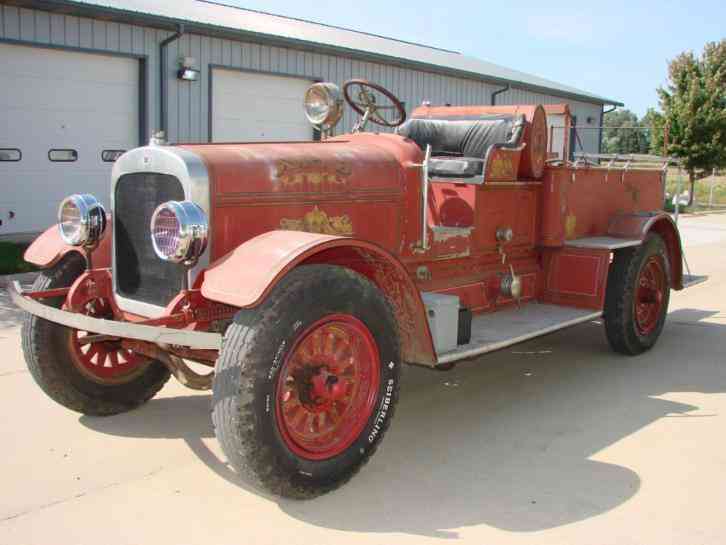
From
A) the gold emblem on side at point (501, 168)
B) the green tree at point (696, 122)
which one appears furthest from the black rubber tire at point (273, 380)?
the green tree at point (696, 122)

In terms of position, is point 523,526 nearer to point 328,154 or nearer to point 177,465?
point 177,465

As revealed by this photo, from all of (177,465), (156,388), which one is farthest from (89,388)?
(177,465)

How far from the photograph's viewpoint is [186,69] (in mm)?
11680

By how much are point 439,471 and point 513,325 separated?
1530mm

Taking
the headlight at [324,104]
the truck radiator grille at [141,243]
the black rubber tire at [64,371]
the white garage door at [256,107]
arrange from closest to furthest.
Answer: the truck radiator grille at [141,243], the black rubber tire at [64,371], the headlight at [324,104], the white garage door at [256,107]

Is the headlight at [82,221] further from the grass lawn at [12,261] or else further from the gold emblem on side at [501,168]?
the grass lawn at [12,261]

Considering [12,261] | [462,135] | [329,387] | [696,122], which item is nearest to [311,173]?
[329,387]

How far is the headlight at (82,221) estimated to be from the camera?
4039 millimetres

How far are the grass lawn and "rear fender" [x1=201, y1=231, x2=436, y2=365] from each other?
636 cm

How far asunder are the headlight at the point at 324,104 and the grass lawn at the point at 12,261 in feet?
18.0

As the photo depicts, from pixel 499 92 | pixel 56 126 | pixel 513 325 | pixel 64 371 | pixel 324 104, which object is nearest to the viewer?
pixel 64 371

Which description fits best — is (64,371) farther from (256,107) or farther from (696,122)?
(696,122)

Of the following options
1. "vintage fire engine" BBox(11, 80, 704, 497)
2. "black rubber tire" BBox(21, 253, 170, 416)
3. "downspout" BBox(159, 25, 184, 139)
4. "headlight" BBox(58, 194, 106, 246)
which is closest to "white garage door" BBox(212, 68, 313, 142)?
"downspout" BBox(159, 25, 184, 139)

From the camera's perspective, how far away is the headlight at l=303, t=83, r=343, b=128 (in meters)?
4.81
